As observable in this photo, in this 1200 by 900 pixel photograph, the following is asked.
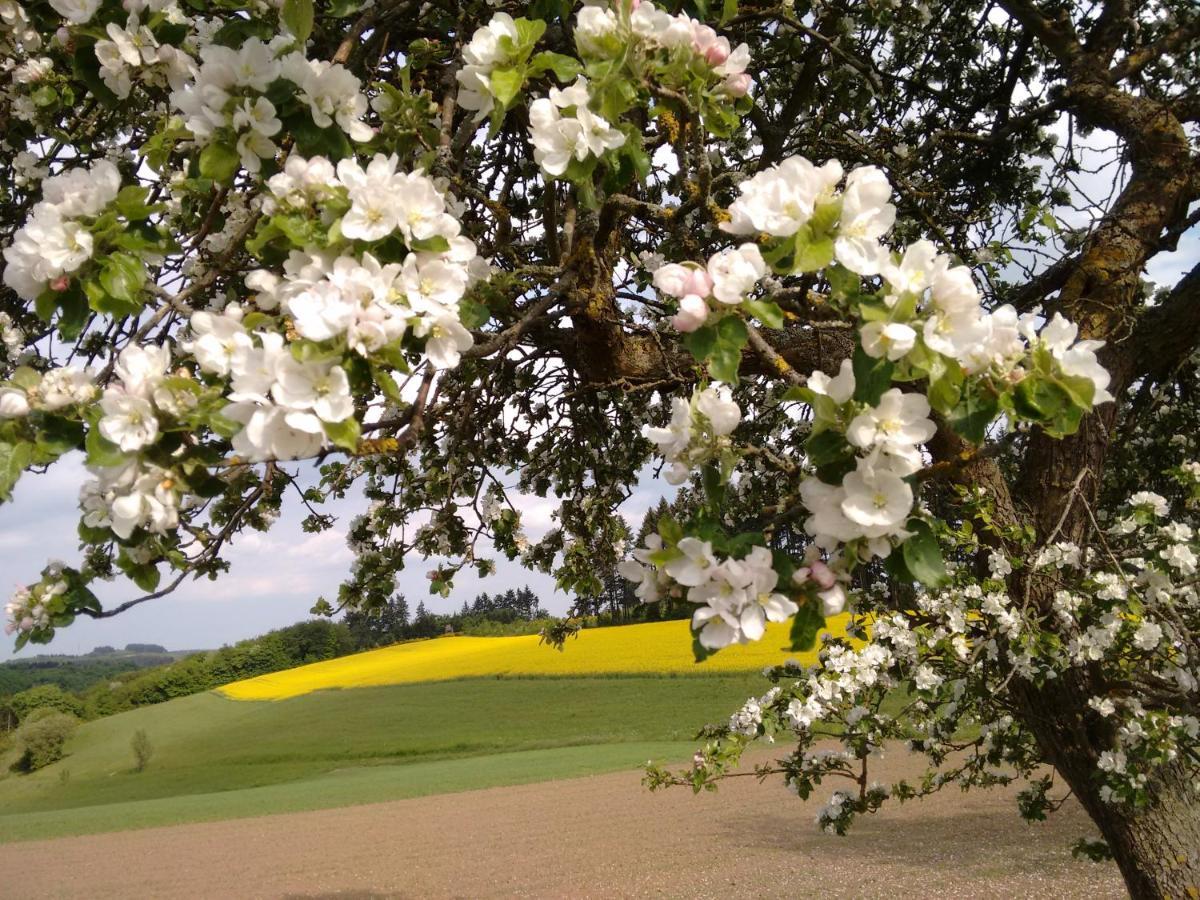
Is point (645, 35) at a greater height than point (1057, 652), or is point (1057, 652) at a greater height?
point (645, 35)

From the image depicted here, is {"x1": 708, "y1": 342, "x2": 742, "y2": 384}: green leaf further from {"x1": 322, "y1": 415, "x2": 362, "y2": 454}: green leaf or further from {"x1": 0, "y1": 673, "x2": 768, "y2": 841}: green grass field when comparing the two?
{"x1": 0, "y1": 673, "x2": 768, "y2": 841}: green grass field

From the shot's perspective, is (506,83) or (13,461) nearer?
(13,461)

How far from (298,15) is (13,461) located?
1043 millimetres

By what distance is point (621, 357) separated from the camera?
12.5ft

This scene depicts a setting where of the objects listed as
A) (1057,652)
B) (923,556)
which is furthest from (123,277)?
(1057,652)

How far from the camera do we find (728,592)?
1.38 metres

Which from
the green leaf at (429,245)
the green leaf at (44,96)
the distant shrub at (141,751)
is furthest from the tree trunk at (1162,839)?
the distant shrub at (141,751)

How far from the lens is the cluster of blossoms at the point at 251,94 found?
1.67m

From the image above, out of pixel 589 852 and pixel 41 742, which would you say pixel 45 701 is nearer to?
pixel 41 742

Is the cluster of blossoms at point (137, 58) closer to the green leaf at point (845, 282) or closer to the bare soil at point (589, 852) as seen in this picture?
the green leaf at point (845, 282)

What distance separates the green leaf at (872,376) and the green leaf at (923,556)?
0.92 feet

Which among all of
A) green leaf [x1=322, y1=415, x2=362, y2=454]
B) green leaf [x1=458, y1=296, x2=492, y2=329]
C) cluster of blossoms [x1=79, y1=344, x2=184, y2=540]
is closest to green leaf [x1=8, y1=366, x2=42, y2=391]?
cluster of blossoms [x1=79, y1=344, x2=184, y2=540]

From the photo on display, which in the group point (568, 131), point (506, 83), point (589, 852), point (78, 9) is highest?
point (78, 9)

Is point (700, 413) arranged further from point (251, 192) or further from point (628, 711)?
point (628, 711)
